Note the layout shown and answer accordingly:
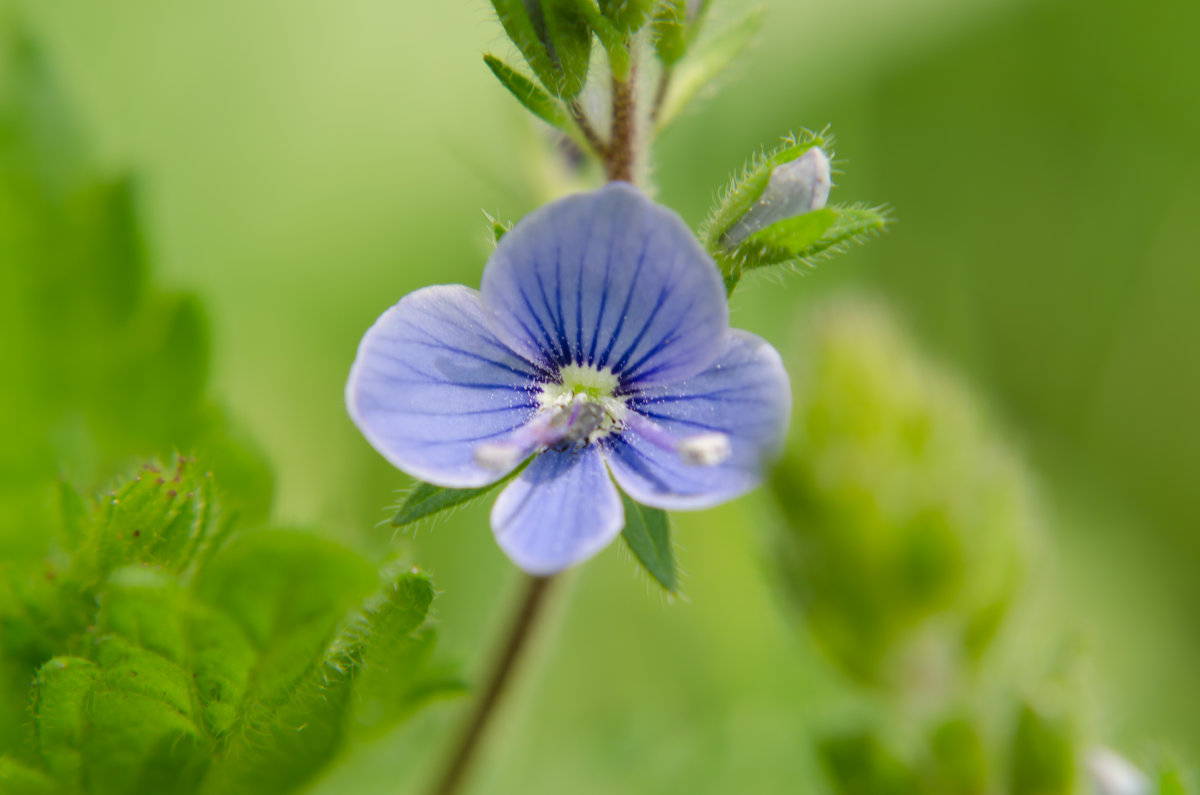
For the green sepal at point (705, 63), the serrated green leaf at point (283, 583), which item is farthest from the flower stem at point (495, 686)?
the green sepal at point (705, 63)

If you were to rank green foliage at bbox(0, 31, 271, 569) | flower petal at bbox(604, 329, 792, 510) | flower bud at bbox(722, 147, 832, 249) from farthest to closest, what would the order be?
1. green foliage at bbox(0, 31, 271, 569)
2. flower bud at bbox(722, 147, 832, 249)
3. flower petal at bbox(604, 329, 792, 510)

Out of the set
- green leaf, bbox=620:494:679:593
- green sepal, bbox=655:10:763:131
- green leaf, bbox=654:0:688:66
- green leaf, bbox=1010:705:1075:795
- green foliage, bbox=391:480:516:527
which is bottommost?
green leaf, bbox=1010:705:1075:795

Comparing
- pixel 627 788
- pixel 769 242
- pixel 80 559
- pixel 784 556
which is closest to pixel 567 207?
pixel 769 242

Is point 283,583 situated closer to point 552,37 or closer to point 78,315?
point 552,37

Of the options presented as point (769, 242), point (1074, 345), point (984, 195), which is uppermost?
point (769, 242)

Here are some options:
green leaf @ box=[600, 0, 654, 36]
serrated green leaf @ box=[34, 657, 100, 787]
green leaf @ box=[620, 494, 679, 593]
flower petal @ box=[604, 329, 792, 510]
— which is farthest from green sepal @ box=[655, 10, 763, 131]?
serrated green leaf @ box=[34, 657, 100, 787]

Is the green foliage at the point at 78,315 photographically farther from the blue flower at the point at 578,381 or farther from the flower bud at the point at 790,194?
the flower bud at the point at 790,194

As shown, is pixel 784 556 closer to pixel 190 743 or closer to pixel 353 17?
pixel 190 743

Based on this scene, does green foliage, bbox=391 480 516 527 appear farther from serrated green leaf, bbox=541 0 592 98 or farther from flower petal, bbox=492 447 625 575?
serrated green leaf, bbox=541 0 592 98
